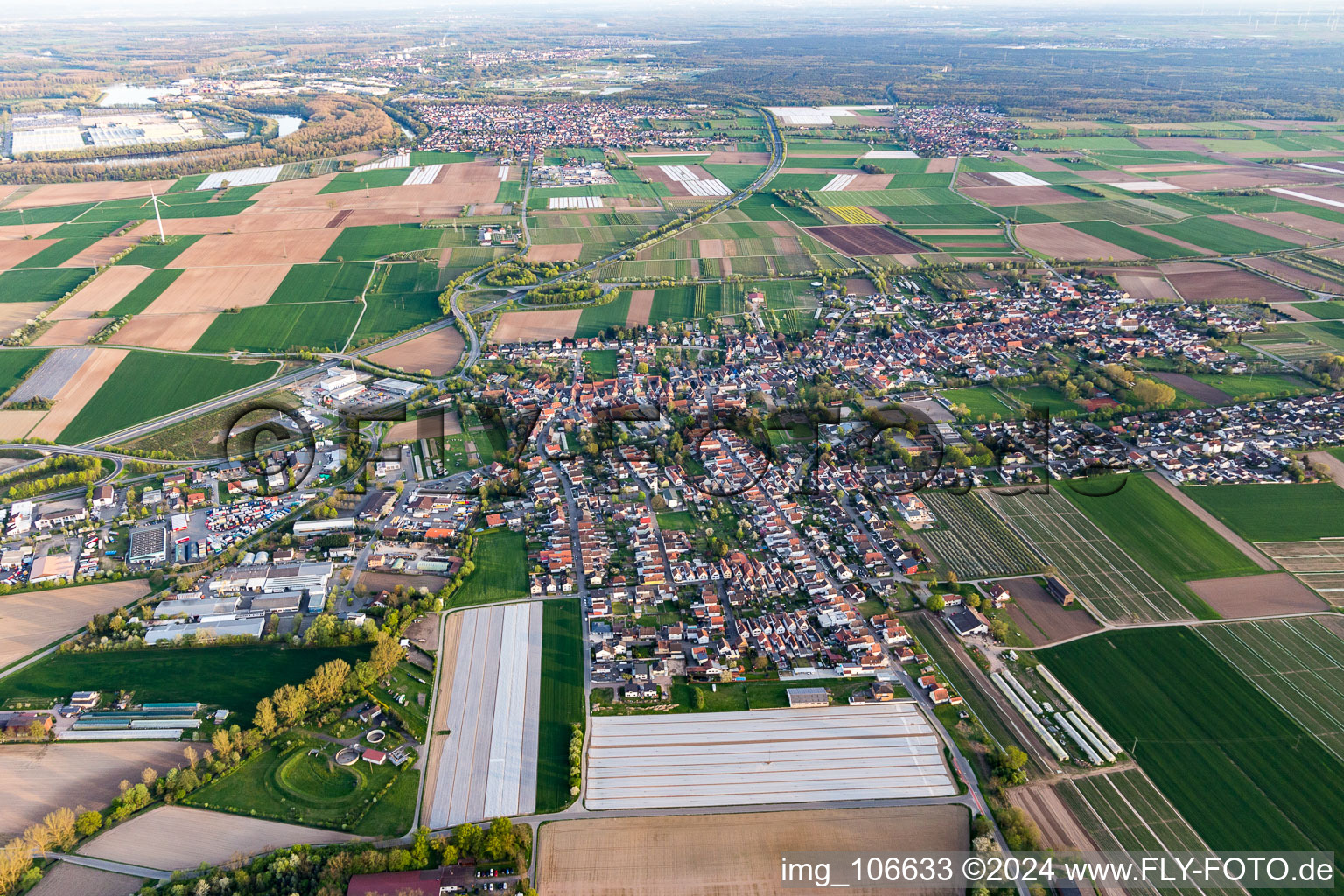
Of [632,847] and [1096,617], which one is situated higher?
[1096,617]

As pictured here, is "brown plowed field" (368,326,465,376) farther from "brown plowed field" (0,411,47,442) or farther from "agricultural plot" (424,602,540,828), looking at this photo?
"agricultural plot" (424,602,540,828)

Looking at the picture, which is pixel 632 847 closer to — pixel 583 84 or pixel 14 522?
pixel 14 522

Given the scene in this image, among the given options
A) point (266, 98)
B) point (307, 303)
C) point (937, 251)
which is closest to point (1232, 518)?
point (937, 251)

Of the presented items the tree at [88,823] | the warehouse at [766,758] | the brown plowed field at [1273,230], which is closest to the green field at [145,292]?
the tree at [88,823]

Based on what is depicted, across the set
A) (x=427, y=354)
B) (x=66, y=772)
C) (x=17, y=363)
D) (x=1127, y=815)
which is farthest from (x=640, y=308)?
(x=1127, y=815)

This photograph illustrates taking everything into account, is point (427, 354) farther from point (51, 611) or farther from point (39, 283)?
point (39, 283)

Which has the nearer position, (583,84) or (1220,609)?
(1220,609)
